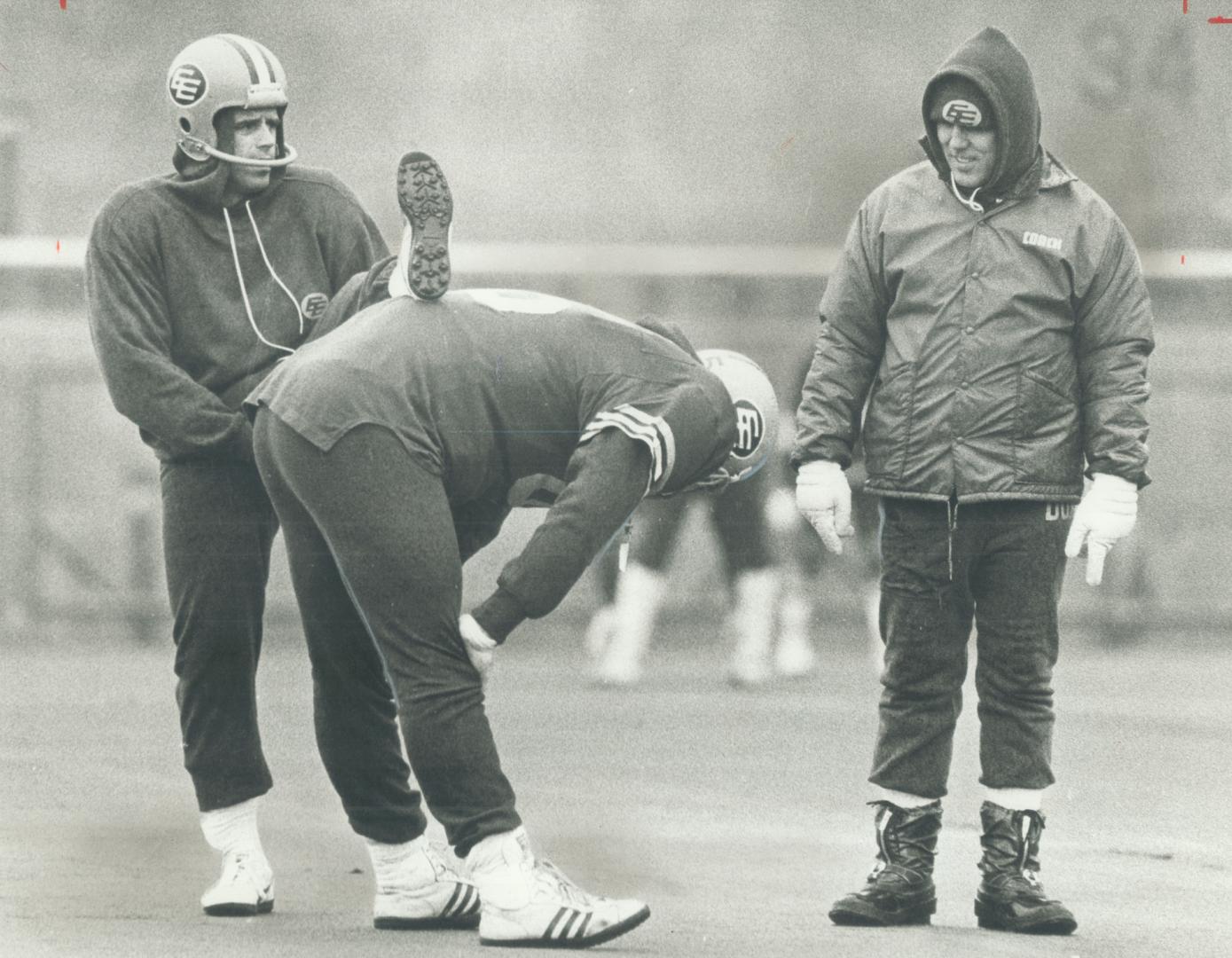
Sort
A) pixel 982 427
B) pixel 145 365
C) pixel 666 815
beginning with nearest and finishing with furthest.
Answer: pixel 982 427
pixel 145 365
pixel 666 815

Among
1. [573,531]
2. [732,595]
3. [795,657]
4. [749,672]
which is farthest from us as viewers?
[732,595]

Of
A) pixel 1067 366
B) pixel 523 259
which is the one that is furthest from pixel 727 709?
pixel 1067 366

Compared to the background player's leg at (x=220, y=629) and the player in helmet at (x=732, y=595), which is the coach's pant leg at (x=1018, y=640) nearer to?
the background player's leg at (x=220, y=629)

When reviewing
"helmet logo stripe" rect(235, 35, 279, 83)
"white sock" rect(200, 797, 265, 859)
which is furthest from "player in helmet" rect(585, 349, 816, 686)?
"helmet logo stripe" rect(235, 35, 279, 83)

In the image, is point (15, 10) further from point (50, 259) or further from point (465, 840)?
point (465, 840)

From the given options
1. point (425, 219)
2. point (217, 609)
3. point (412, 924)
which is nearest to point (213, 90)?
point (425, 219)

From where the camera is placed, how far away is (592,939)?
3.91 metres

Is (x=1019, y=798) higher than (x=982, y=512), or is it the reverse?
(x=982, y=512)

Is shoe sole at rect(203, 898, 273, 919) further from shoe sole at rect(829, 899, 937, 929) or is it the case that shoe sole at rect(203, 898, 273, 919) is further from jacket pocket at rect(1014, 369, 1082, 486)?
jacket pocket at rect(1014, 369, 1082, 486)

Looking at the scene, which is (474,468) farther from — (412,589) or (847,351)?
(847,351)

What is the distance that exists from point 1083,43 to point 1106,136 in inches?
15.3

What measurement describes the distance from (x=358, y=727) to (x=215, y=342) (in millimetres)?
761

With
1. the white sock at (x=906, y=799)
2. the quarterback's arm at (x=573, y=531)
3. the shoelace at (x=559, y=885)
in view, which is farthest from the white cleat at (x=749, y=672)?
the quarterback's arm at (x=573, y=531)

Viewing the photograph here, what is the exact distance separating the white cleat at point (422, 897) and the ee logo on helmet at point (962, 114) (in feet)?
5.16
